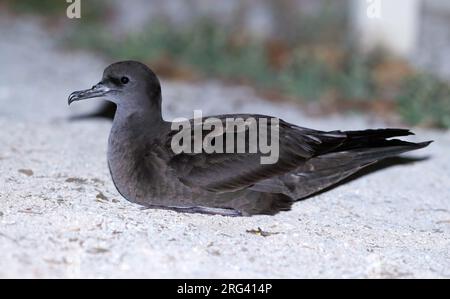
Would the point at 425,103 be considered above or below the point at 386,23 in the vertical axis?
below

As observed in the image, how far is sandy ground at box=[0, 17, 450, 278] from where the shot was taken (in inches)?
165

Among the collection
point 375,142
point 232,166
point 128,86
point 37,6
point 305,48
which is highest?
point 37,6

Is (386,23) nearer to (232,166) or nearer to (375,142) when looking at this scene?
(375,142)

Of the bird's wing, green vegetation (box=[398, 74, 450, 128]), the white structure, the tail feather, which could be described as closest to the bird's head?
the bird's wing

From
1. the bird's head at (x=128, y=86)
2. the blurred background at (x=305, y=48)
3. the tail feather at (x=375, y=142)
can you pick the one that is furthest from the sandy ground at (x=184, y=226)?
the blurred background at (x=305, y=48)

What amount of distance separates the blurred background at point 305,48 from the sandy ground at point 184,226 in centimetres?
126

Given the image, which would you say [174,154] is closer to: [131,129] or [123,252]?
[131,129]

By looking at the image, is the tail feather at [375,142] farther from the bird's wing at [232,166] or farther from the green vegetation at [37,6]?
the green vegetation at [37,6]

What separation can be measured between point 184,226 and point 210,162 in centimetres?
49

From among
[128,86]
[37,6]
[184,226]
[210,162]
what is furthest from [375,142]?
[37,6]

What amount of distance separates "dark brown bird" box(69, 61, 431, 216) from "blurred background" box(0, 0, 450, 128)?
2.52 metres

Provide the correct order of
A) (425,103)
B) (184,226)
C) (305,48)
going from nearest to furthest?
(184,226)
(425,103)
(305,48)

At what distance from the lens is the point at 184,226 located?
15.5 feet

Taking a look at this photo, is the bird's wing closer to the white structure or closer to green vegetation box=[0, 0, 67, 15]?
the white structure
